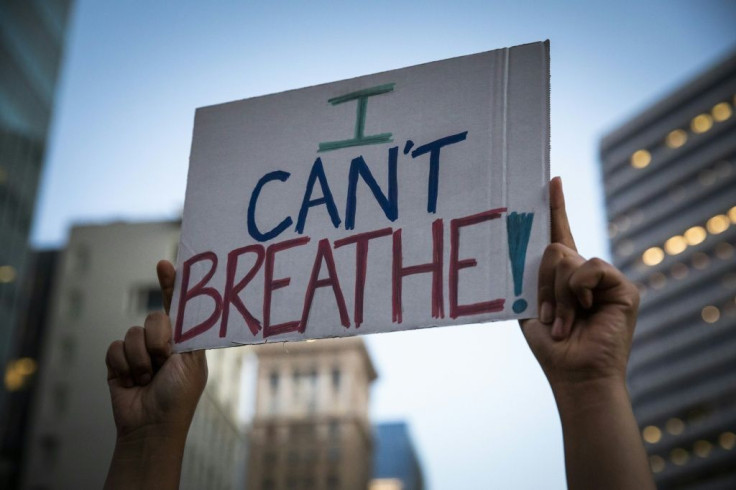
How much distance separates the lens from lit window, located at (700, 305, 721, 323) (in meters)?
85.5

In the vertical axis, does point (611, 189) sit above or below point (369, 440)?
above

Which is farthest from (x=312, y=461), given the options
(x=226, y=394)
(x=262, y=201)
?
(x=262, y=201)

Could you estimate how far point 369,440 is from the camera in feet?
318

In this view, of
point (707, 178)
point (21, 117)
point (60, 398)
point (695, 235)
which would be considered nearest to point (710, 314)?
point (695, 235)

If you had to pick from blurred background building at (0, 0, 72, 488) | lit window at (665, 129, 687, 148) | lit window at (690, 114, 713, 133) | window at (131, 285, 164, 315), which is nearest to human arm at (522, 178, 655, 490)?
blurred background building at (0, 0, 72, 488)

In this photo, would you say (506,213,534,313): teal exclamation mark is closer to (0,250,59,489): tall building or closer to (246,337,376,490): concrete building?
(0,250,59,489): tall building

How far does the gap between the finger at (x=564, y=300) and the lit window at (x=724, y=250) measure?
88.5 metres

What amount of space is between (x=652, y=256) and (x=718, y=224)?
30.7 ft

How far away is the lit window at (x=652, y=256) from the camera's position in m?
94.5

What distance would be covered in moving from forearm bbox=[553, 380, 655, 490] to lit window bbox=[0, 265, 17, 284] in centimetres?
3711

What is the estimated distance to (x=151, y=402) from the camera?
3.04 metres

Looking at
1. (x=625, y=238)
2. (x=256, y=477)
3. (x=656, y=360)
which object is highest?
(x=625, y=238)

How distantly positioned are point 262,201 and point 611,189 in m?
105

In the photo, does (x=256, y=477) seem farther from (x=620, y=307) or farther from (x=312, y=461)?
(x=620, y=307)
